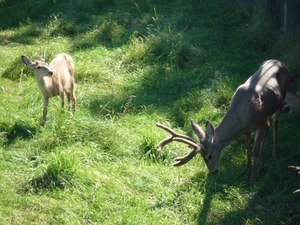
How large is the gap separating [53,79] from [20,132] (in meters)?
1.07

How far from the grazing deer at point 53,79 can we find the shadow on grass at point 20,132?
0.81 ft

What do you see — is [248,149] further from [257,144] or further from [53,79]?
[53,79]

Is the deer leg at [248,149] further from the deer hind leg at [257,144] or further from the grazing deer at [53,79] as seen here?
the grazing deer at [53,79]

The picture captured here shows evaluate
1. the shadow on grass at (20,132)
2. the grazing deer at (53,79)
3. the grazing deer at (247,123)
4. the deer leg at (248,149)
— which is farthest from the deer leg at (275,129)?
the shadow on grass at (20,132)

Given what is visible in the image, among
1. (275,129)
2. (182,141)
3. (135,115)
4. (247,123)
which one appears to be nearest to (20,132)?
(135,115)

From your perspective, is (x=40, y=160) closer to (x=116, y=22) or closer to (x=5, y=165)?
(x=5, y=165)

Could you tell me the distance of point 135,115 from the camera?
9.14m

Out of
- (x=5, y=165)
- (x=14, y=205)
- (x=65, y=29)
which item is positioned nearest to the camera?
(x=14, y=205)

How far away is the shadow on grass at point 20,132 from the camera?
8236mm

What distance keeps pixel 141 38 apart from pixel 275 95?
410 centimetres

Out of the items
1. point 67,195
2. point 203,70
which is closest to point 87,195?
point 67,195

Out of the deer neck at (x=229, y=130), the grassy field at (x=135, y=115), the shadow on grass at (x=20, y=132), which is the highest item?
the deer neck at (x=229, y=130)

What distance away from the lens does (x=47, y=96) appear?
893cm

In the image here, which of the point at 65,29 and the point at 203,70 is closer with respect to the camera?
the point at 203,70
